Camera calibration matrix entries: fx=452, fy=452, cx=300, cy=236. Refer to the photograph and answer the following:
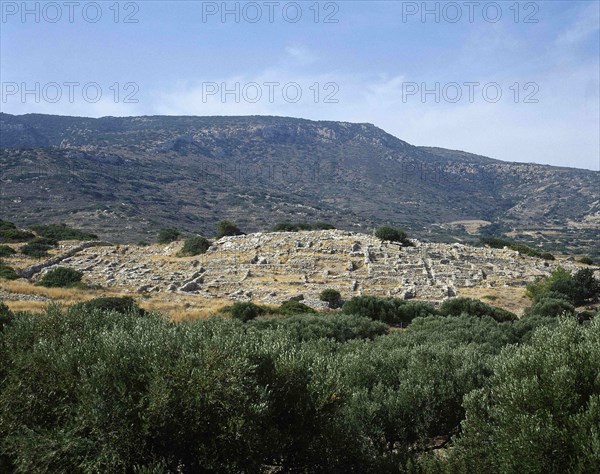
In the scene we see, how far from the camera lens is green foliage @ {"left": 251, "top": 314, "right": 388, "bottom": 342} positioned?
642 inches

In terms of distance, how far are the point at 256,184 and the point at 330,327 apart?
5581 inches

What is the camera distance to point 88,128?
184m

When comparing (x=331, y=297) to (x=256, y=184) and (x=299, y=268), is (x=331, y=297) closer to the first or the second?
(x=299, y=268)

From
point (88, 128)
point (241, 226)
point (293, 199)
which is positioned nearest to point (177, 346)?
point (241, 226)

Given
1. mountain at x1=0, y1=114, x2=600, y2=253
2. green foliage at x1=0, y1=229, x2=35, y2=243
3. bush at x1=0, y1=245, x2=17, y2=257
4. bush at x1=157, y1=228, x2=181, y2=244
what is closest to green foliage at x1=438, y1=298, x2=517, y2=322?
bush at x1=0, y1=245, x2=17, y2=257

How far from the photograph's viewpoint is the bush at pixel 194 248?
1635 inches

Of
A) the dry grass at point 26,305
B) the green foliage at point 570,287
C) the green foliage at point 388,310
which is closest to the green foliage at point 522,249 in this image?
the green foliage at point 570,287

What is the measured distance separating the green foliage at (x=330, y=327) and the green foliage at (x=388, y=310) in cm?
318

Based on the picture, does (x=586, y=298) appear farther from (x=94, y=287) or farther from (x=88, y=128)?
(x=88, y=128)

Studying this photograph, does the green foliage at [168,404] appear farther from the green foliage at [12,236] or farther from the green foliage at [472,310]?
the green foliage at [12,236]

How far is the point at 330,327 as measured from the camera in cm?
1750

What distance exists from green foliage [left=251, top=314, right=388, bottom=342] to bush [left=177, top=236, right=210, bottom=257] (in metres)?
24.4

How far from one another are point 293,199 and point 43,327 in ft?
410

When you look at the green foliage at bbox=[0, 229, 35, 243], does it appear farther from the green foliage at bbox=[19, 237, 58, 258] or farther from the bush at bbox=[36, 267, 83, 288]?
the bush at bbox=[36, 267, 83, 288]
